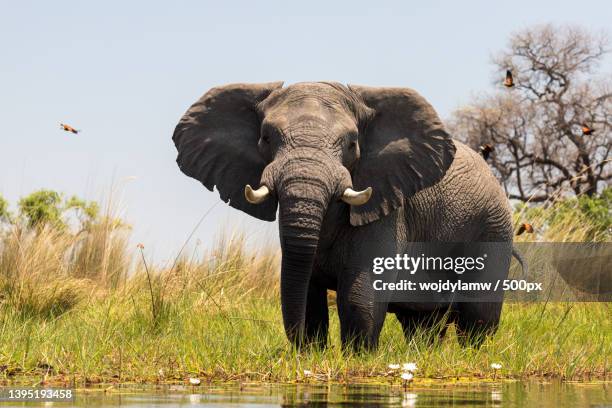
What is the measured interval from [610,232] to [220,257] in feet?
24.7

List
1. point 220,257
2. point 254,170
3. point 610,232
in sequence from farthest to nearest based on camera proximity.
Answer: point 610,232 < point 220,257 < point 254,170

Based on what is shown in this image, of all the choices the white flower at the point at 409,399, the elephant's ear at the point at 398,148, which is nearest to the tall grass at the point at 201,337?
the white flower at the point at 409,399

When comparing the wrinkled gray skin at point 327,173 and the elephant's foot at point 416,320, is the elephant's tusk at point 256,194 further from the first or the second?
the elephant's foot at point 416,320

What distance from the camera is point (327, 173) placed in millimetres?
7566

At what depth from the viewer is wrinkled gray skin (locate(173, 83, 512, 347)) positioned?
7.59m

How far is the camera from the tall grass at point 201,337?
7.45m

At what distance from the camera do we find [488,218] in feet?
32.4

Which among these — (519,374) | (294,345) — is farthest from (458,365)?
(294,345)

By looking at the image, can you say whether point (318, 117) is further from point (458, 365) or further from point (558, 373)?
point (558, 373)

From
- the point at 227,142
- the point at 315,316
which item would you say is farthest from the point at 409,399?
the point at 227,142

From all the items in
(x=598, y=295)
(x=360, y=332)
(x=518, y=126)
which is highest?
(x=518, y=126)

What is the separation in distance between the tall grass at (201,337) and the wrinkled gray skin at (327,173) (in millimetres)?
420

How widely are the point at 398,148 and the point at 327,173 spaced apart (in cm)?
110

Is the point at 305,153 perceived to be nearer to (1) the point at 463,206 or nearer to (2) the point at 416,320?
(1) the point at 463,206
